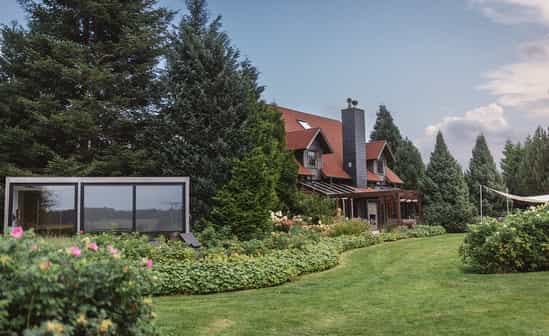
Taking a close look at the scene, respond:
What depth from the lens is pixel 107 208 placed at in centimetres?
1382

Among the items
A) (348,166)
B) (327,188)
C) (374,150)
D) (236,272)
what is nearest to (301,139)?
(327,188)

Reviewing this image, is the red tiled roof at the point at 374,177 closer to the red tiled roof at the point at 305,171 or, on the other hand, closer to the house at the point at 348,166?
the house at the point at 348,166

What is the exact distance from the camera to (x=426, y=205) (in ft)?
94.1

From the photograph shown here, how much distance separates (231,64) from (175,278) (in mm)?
9687

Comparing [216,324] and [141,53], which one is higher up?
[141,53]

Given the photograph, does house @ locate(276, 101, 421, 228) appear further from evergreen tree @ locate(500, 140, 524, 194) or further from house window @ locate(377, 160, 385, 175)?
evergreen tree @ locate(500, 140, 524, 194)

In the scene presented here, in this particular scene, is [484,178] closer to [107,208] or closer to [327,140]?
[327,140]

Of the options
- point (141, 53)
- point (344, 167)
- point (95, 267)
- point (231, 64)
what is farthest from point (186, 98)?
point (344, 167)

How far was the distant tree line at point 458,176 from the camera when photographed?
27250mm

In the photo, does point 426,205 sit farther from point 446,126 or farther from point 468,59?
point 468,59

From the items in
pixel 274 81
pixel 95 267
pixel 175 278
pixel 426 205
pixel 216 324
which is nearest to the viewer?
pixel 95 267

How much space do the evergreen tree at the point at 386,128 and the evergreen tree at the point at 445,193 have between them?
12663 mm

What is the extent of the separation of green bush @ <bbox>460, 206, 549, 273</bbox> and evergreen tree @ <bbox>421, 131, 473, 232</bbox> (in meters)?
17.3

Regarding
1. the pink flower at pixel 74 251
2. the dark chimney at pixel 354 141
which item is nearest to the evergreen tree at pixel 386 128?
Result: the dark chimney at pixel 354 141
